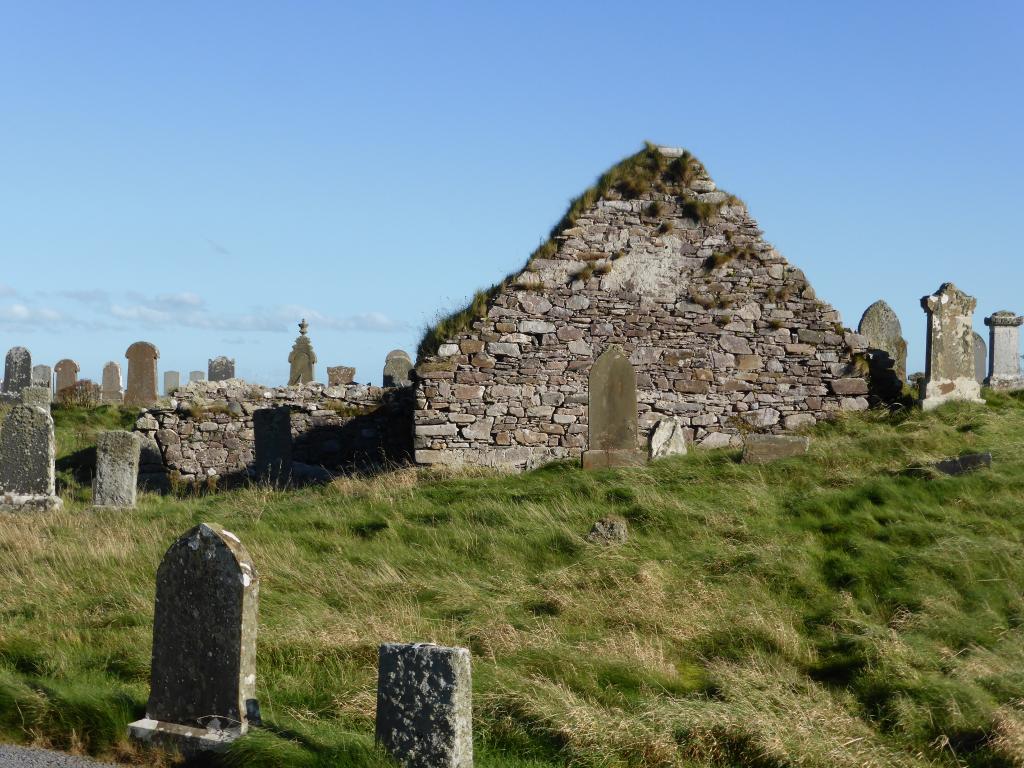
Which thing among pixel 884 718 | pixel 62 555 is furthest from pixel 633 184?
pixel 884 718

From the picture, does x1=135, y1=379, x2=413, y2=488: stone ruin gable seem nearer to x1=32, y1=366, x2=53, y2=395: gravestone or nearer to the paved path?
the paved path

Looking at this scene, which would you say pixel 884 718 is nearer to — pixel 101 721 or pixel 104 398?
pixel 101 721

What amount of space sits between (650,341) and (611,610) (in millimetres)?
8821

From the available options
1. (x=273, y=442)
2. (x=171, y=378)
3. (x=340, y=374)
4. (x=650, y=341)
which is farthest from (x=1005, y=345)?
(x=171, y=378)

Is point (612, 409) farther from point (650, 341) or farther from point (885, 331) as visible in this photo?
point (885, 331)

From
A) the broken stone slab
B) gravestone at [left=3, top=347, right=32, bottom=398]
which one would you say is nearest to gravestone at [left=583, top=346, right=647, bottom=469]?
the broken stone slab

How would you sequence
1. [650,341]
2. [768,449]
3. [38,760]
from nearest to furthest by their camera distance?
[38,760], [768,449], [650,341]

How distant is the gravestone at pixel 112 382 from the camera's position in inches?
1022

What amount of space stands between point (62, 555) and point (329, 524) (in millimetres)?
2676

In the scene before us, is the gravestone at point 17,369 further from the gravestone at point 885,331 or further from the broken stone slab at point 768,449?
the broken stone slab at point 768,449

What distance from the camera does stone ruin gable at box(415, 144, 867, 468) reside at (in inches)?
648

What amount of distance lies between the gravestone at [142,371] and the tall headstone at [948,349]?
16.8m

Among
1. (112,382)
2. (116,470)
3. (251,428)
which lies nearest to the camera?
(116,470)

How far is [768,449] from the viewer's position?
13.5 metres
